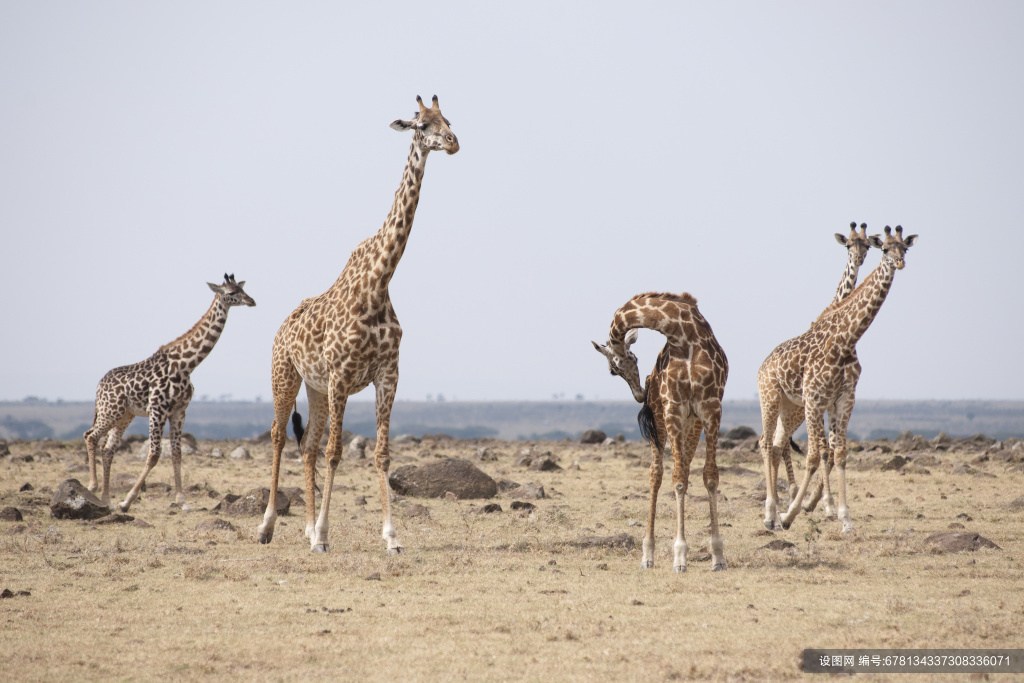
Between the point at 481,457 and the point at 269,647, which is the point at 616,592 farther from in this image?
the point at 481,457

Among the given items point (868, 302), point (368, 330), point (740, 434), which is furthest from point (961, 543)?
point (740, 434)

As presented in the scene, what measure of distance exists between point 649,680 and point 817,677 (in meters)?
1.29

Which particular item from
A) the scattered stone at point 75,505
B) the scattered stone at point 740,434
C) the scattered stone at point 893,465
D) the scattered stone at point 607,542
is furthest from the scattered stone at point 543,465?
the scattered stone at point 740,434

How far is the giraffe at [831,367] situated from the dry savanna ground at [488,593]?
0.66 meters

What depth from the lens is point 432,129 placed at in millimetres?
12586

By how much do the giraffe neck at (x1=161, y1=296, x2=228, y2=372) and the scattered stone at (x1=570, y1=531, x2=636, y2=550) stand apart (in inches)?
341

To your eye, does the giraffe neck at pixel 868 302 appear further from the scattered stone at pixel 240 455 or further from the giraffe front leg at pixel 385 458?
the scattered stone at pixel 240 455

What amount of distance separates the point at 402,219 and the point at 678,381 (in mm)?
4238

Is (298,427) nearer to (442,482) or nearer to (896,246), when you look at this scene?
(442,482)

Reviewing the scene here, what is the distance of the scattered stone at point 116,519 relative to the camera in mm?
15308

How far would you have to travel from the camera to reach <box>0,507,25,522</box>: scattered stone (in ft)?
49.8

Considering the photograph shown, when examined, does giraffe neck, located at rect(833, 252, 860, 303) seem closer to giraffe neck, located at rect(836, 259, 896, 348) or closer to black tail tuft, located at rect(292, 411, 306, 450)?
giraffe neck, located at rect(836, 259, 896, 348)

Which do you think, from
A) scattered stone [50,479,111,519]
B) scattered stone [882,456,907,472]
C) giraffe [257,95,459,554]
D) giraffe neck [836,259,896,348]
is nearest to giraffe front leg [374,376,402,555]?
giraffe [257,95,459,554]

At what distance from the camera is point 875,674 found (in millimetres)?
7652
